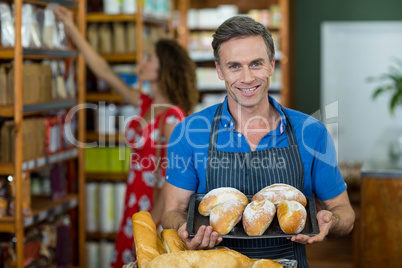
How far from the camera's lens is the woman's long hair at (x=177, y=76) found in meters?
3.42

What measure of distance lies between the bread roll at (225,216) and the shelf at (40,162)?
67.6 inches

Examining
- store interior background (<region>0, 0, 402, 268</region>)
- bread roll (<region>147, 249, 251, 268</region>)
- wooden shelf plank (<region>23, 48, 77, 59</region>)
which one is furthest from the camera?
store interior background (<region>0, 0, 402, 268</region>)

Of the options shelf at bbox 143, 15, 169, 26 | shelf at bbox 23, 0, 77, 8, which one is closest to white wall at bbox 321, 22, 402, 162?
Result: shelf at bbox 143, 15, 169, 26

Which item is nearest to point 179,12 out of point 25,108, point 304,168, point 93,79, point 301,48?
point 301,48

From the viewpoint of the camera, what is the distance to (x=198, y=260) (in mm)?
1614

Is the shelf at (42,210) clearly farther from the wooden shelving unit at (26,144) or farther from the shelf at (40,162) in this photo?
the shelf at (40,162)

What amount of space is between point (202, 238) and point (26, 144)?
180cm

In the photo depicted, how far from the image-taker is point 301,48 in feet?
26.3

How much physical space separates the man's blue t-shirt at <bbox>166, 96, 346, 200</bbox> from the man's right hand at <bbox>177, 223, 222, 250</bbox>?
1.18 ft

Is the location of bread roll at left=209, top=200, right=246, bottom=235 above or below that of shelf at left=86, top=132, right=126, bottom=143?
below

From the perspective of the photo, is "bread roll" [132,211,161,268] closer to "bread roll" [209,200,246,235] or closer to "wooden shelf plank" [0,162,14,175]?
"bread roll" [209,200,246,235]

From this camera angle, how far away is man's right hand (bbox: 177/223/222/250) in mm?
1725

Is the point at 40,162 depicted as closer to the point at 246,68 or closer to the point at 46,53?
the point at 46,53

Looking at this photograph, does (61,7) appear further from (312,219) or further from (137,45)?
(312,219)
